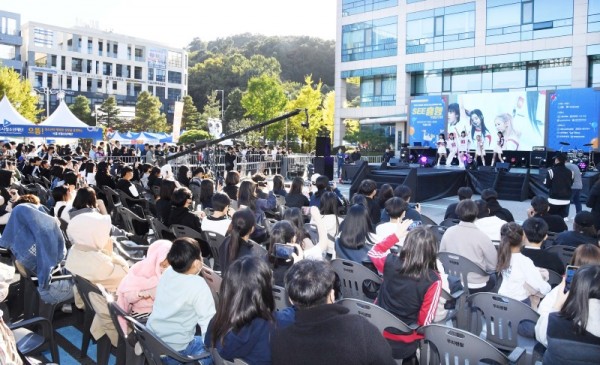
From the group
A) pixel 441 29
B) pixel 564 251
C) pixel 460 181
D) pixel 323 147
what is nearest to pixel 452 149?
pixel 460 181

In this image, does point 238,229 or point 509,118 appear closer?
point 238,229

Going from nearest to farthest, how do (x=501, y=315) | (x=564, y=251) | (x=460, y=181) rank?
1. (x=501, y=315)
2. (x=564, y=251)
3. (x=460, y=181)

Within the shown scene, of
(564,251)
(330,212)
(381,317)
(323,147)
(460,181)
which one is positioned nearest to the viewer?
(381,317)

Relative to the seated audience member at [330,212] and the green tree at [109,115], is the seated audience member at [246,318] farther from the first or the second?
the green tree at [109,115]

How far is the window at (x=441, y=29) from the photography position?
108ft

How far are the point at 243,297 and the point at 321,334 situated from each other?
1.74 ft

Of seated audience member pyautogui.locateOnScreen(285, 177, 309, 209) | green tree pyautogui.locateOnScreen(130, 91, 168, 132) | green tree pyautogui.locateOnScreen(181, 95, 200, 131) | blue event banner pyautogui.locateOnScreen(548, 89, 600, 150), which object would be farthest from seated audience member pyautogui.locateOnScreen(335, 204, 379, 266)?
green tree pyautogui.locateOnScreen(181, 95, 200, 131)

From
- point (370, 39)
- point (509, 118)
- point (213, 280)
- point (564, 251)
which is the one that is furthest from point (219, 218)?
point (370, 39)

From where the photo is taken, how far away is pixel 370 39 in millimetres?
38031

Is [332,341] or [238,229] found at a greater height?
[238,229]

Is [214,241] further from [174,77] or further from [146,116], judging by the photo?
[174,77]

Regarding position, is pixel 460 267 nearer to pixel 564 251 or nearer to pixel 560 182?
pixel 564 251

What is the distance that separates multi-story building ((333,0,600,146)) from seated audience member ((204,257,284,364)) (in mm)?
30247

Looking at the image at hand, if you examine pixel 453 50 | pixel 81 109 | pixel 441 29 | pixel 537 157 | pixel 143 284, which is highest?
pixel 441 29
